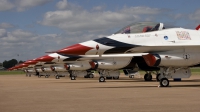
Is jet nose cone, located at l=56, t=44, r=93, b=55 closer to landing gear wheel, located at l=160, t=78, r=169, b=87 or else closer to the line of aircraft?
the line of aircraft

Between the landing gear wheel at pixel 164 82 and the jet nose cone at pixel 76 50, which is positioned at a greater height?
the jet nose cone at pixel 76 50

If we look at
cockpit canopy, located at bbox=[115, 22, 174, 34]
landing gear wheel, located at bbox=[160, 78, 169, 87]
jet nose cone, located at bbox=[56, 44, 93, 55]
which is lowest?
landing gear wheel, located at bbox=[160, 78, 169, 87]

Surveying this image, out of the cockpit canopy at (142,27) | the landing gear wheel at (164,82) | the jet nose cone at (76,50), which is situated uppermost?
the cockpit canopy at (142,27)

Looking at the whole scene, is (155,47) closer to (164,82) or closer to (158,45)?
(158,45)

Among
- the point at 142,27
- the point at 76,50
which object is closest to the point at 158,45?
the point at 142,27

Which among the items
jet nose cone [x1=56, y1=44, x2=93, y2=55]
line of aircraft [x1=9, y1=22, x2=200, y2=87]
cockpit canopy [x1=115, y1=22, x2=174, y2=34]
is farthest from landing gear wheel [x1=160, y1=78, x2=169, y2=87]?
jet nose cone [x1=56, y1=44, x2=93, y2=55]

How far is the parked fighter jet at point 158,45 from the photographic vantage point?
14.6 metres

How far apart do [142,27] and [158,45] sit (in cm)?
105

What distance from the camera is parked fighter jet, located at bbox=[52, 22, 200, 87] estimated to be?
14594mm

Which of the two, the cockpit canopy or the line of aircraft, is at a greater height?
the cockpit canopy

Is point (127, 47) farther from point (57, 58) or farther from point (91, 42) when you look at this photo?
point (57, 58)

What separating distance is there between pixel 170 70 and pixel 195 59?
1.29 m

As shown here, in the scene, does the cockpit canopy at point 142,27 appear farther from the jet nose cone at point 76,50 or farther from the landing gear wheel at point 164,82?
the landing gear wheel at point 164,82

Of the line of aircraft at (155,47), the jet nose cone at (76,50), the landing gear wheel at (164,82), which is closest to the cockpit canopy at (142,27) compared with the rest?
the line of aircraft at (155,47)
